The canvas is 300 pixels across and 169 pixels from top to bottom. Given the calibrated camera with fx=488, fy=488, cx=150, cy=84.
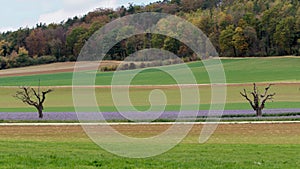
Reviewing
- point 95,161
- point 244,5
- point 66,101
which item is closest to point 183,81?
point 66,101

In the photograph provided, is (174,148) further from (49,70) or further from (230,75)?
(49,70)

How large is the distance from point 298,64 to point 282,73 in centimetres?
919

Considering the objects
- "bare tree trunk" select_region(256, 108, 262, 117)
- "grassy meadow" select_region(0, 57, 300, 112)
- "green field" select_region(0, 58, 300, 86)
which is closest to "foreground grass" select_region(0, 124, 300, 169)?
"bare tree trunk" select_region(256, 108, 262, 117)

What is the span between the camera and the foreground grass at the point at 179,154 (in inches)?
384

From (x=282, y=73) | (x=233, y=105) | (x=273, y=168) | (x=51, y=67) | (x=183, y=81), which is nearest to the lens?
(x=273, y=168)

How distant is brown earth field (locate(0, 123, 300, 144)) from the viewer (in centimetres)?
1786

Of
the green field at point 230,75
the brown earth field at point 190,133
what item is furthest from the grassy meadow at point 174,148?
the green field at point 230,75

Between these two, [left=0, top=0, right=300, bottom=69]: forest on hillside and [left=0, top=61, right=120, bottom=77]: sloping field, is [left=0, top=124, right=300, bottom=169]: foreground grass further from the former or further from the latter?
[left=0, top=61, right=120, bottom=77]: sloping field

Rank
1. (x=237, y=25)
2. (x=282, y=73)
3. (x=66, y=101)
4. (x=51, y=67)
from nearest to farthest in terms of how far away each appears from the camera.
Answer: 1. (x=66, y=101)
2. (x=282, y=73)
3. (x=51, y=67)
4. (x=237, y=25)

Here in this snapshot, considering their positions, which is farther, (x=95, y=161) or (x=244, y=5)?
(x=244, y=5)

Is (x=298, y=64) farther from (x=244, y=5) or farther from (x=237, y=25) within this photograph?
(x=244, y=5)

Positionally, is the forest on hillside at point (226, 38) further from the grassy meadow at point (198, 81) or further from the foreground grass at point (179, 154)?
the foreground grass at point (179, 154)

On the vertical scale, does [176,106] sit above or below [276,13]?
below

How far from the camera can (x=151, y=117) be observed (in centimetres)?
2642
